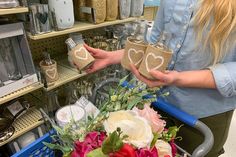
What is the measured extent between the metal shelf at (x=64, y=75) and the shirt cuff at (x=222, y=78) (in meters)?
0.87

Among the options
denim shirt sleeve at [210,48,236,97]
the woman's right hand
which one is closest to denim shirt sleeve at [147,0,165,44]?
the woman's right hand

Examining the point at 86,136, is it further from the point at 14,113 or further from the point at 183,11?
the point at 14,113

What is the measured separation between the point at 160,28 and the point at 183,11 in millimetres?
145

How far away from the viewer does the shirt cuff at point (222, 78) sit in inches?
27.1

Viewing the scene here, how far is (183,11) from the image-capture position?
0.75 m

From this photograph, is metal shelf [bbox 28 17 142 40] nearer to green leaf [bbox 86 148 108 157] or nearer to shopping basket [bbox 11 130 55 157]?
shopping basket [bbox 11 130 55 157]

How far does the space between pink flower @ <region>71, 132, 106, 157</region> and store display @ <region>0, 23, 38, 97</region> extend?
0.72 meters

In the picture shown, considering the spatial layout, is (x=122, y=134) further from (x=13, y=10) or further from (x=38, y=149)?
(x=13, y=10)

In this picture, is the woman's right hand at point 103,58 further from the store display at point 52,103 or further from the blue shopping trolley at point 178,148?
the store display at point 52,103

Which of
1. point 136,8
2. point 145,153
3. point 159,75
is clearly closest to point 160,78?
point 159,75

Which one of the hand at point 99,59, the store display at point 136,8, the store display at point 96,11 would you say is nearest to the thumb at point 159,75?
the hand at point 99,59

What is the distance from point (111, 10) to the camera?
136 centimetres

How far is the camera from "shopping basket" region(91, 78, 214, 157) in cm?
63

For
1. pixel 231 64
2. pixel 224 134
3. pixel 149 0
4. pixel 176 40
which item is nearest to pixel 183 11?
pixel 176 40
